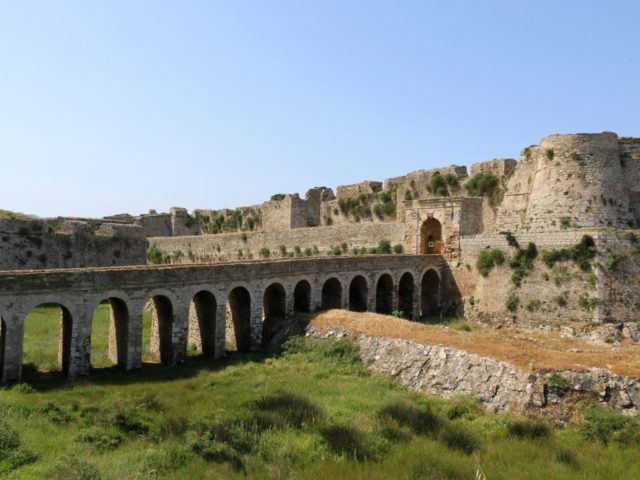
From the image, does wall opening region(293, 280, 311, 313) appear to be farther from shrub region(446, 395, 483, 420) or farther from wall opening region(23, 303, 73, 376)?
shrub region(446, 395, 483, 420)

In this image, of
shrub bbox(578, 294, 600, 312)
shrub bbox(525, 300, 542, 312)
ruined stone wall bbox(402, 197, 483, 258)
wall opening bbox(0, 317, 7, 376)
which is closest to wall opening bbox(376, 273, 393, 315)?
ruined stone wall bbox(402, 197, 483, 258)

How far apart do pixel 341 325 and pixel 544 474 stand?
34.4 feet

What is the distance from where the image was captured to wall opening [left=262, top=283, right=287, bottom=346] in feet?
71.7

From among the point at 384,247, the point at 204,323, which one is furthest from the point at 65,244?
the point at 384,247

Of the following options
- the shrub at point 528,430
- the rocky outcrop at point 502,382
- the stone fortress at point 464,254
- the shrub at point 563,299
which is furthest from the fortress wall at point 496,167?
the shrub at point 528,430

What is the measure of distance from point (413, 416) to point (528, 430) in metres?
2.59

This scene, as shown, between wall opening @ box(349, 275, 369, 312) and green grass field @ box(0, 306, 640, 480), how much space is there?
10042 mm

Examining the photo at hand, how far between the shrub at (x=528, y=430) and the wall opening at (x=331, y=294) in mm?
12851

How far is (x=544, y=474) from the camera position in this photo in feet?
34.2

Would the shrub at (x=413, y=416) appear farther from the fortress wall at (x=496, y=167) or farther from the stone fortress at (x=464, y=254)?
the fortress wall at (x=496, y=167)

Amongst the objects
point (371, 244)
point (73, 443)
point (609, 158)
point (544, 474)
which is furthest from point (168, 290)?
point (609, 158)

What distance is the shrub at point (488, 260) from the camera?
2712 centimetres

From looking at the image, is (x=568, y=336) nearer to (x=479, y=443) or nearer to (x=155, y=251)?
(x=479, y=443)

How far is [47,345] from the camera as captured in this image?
2020 cm
